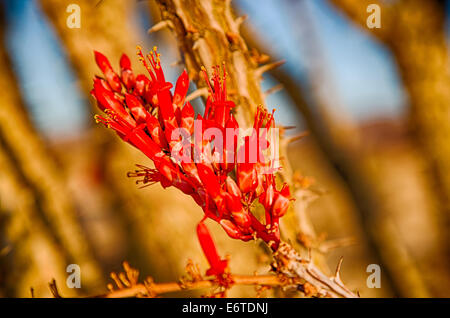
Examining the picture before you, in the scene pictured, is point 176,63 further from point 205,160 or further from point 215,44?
point 205,160

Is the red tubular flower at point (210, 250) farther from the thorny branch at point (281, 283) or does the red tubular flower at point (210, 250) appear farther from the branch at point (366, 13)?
the branch at point (366, 13)

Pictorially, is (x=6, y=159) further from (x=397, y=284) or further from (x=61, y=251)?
(x=397, y=284)

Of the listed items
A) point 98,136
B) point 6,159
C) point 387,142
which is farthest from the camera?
point 387,142

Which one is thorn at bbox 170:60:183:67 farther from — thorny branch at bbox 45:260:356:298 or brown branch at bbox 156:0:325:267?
thorny branch at bbox 45:260:356:298

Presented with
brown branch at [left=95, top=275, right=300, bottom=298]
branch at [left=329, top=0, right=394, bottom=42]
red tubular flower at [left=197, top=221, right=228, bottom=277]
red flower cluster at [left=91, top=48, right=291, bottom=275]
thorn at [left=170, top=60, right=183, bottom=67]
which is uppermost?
branch at [left=329, top=0, right=394, bottom=42]

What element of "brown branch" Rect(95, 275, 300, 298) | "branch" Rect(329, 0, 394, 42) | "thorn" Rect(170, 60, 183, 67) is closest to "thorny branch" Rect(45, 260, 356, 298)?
"brown branch" Rect(95, 275, 300, 298)

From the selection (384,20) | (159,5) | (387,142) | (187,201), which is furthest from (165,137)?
(387,142)

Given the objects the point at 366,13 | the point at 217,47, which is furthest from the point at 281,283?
the point at 366,13

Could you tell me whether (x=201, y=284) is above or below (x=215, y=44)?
below
